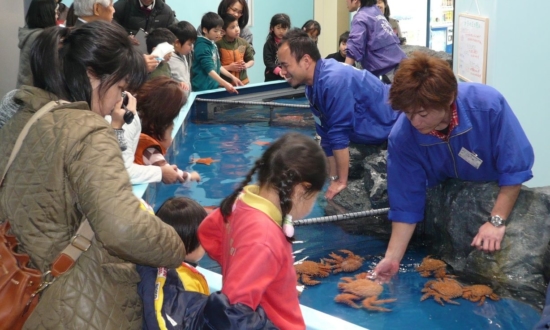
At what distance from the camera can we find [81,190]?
1.77 m

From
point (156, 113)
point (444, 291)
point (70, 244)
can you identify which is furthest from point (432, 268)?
point (70, 244)

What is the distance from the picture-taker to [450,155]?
3682 millimetres

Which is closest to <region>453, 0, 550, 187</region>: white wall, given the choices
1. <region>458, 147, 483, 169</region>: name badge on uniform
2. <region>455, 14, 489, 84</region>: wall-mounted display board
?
<region>455, 14, 489, 84</region>: wall-mounted display board

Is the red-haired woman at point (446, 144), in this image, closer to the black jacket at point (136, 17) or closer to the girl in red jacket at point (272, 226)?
the girl in red jacket at point (272, 226)

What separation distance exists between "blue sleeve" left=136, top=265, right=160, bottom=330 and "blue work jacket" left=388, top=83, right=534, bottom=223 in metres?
1.87

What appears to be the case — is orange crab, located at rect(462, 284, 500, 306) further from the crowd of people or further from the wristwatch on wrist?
the crowd of people

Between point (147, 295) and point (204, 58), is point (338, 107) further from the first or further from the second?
point (204, 58)

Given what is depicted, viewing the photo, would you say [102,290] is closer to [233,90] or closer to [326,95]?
[326,95]

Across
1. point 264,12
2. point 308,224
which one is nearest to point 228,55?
point 264,12

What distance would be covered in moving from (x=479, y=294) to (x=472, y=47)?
120 inches

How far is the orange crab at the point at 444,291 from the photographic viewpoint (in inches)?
144

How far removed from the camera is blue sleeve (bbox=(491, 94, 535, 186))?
3385 mm

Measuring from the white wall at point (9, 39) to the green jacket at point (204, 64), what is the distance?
2.65 metres

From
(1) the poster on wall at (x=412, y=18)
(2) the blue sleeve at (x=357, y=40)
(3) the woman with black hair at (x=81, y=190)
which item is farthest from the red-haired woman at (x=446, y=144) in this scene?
(1) the poster on wall at (x=412, y=18)
